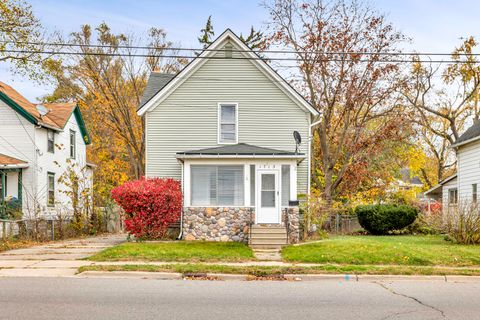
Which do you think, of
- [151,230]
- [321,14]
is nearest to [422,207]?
[321,14]

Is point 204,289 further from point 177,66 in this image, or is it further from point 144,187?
point 177,66

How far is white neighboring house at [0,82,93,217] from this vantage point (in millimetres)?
25781

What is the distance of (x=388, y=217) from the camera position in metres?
26.3

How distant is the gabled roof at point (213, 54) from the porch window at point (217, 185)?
394 centimetres

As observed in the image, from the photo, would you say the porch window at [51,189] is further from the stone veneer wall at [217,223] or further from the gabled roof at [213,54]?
the stone veneer wall at [217,223]

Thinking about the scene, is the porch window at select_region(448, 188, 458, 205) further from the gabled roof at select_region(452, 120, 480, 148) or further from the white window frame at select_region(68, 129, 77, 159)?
the white window frame at select_region(68, 129, 77, 159)

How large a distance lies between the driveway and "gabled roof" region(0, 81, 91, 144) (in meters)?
9.73

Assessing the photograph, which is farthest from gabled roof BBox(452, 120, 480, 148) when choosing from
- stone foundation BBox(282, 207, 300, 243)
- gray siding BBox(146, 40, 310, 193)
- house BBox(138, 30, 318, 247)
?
stone foundation BBox(282, 207, 300, 243)

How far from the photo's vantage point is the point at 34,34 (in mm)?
21469

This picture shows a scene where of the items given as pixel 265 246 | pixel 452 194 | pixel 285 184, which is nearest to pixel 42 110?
pixel 285 184

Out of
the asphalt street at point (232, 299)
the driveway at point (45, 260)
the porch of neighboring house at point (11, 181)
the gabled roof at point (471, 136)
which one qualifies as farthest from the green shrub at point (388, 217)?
the porch of neighboring house at point (11, 181)

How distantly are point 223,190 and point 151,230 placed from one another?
3134mm

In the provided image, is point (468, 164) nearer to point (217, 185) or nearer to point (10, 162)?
point (217, 185)

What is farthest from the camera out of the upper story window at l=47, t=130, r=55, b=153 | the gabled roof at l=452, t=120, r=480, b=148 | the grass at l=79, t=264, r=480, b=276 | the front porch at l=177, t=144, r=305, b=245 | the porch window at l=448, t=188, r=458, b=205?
the porch window at l=448, t=188, r=458, b=205
